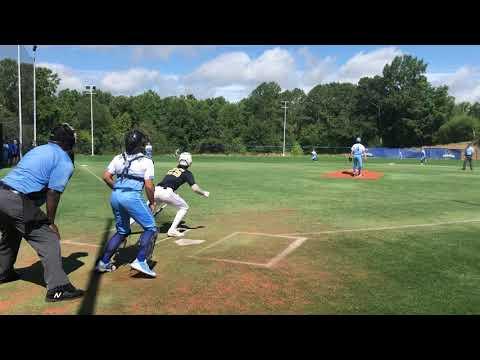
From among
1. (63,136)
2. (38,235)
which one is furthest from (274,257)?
(63,136)

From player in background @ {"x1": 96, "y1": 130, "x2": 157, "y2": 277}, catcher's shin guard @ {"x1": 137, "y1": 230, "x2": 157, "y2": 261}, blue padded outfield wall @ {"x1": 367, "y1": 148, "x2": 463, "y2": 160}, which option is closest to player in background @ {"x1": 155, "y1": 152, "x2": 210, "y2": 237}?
player in background @ {"x1": 96, "y1": 130, "x2": 157, "y2": 277}

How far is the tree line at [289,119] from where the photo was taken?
82938mm

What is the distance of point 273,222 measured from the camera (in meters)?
10.5

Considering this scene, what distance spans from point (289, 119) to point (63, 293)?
10081 cm

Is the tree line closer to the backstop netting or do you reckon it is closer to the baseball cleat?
the backstop netting

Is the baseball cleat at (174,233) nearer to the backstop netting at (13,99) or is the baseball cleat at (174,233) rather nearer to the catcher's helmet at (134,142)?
the catcher's helmet at (134,142)

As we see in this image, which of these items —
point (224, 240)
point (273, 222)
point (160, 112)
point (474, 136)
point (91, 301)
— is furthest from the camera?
point (160, 112)

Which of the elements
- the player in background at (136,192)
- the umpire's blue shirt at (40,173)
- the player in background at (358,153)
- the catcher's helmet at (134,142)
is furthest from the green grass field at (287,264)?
the player in background at (358,153)

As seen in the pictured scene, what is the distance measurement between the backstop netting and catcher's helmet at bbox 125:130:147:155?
949 inches
